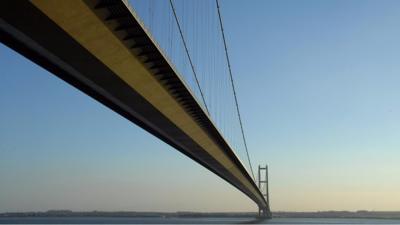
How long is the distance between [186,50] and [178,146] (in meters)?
6.76

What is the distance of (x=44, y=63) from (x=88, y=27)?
3.54 metres

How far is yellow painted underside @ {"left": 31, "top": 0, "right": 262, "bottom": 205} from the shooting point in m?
12.3

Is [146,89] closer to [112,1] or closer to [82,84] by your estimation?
[82,84]

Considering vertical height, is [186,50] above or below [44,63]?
above

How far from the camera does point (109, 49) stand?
15.4m

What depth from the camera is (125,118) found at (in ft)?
82.9

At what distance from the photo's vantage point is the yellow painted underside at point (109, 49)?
1234 cm

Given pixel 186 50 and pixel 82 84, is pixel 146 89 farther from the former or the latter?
pixel 186 50

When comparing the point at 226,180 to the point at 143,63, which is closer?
the point at 143,63

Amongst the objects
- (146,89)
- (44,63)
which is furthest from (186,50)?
(44,63)

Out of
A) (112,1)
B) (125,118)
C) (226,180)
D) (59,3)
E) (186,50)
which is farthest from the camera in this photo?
(226,180)

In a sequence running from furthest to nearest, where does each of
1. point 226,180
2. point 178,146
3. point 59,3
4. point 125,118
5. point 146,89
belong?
1. point 226,180
2. point 178,146
3. point 125,118
4. point 146,89
5. point 59,3

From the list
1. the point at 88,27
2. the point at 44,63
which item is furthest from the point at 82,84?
the point at 88,27

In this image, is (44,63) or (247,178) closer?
(44,63)
